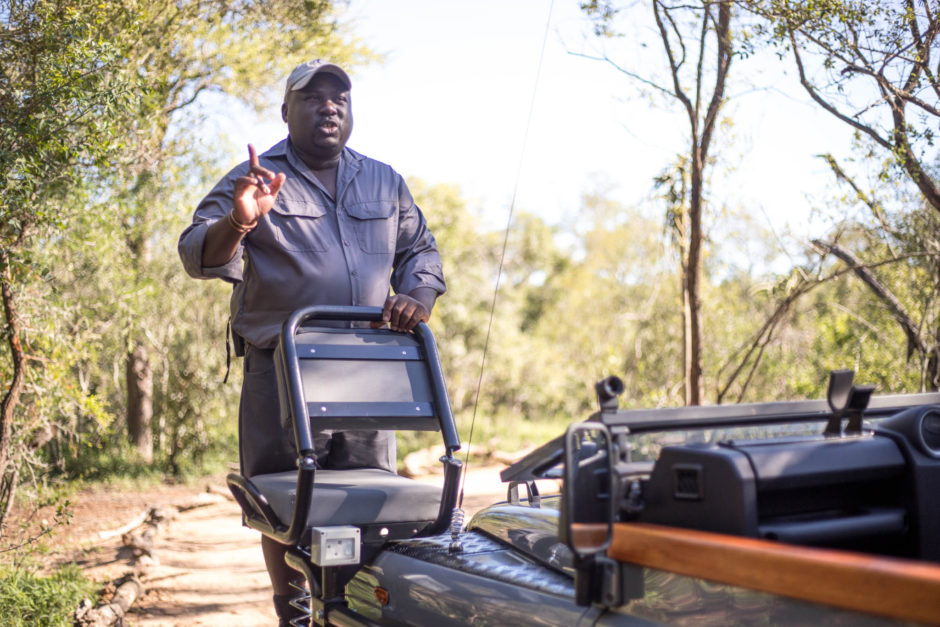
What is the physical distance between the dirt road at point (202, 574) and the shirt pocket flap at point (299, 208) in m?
2.69

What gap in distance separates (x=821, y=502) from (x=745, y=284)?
39.4 ft

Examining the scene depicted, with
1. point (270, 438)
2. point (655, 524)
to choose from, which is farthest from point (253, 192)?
point (655, 524)

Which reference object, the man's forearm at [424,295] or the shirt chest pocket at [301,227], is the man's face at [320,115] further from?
the man's forearm at [424,295]

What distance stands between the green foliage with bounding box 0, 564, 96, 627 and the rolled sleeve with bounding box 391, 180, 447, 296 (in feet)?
8.31

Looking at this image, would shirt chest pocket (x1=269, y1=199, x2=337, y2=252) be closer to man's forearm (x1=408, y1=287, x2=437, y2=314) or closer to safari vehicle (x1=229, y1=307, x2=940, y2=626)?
man's forearm (x1=408, y1=287, x2=437, y2=314)

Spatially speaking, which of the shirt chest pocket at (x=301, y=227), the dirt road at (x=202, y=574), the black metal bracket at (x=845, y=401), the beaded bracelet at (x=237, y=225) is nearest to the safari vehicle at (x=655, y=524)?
the black metal bracket at (x=845, y=401)

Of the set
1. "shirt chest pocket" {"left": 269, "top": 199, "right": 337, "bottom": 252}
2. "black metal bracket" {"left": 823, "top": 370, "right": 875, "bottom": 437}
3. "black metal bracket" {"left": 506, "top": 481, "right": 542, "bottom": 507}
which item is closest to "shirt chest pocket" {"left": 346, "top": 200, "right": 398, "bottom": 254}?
"shirt chest pocket" {"left": 269, "top": 199, "right": 337, "bottom": 252}

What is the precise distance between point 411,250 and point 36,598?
111 inches

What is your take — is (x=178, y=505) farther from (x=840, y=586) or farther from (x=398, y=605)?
(x=840, y=586)

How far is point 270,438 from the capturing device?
303 cm

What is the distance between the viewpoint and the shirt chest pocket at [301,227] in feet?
10.1

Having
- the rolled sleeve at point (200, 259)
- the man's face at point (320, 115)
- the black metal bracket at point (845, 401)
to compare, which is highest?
the man's face at point (320, 115)

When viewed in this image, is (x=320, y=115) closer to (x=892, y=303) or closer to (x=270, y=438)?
(x=270, y=438)

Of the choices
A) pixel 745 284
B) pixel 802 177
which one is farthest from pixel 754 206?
pixel 745 284
